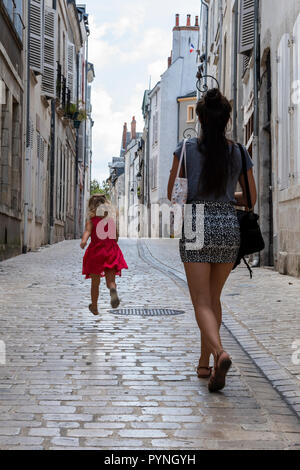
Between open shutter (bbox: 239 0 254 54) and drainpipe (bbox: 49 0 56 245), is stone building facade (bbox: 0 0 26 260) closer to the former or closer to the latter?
open shutter (bbox: 239 0 254 54)

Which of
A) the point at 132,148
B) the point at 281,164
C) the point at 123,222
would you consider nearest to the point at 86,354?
the point at 281,164

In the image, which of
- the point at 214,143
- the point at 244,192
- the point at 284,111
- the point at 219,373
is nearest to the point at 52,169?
the point at 284,111

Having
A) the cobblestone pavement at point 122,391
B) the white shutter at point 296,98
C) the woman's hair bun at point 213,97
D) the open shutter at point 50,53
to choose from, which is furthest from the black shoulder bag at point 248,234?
the open shutter at point 50,53

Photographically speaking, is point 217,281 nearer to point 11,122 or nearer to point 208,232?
point 208,232

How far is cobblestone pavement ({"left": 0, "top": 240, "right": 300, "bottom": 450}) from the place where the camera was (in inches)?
132

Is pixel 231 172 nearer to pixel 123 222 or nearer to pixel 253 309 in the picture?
pixel 253 309

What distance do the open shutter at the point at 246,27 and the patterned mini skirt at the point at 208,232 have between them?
1341 cm

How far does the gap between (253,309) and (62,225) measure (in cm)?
2390

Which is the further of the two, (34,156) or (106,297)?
(34,156)

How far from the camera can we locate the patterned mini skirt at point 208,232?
4.20 meters

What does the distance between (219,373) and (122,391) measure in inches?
23.2

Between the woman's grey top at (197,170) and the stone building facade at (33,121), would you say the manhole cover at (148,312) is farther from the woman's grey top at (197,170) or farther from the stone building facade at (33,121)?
the stone building facade at (33,121)

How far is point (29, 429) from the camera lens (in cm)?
345

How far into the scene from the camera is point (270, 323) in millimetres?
6824
